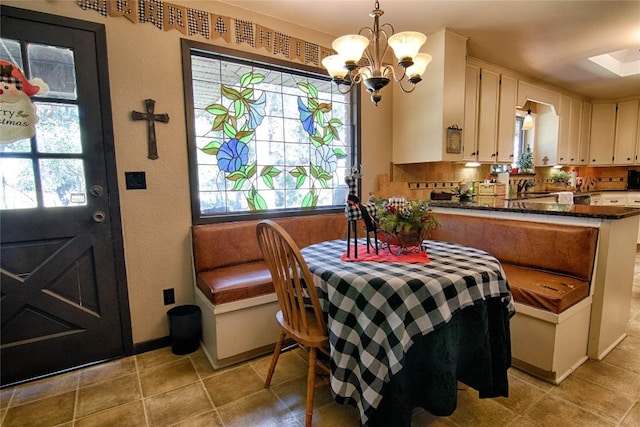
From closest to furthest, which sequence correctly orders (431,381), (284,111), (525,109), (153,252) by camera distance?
(431,381) < (153,252) < (284,111) < (525,109)

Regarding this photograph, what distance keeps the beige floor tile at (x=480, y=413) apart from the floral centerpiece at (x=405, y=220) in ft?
2.87

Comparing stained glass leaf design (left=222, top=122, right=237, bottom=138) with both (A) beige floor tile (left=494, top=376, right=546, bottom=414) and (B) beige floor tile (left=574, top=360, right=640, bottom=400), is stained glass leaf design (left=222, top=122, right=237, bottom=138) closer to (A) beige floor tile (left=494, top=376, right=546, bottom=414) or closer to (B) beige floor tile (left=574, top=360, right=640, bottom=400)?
(A) beige floor tile (left=494, top=376, right=546, bottom=414)

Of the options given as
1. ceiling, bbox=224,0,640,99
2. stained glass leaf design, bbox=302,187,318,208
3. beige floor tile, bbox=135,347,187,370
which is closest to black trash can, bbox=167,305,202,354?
beige floor tile, bbox=135,347,187,370

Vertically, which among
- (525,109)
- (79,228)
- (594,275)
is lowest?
(594,275)

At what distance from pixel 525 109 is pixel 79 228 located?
18.1 ft

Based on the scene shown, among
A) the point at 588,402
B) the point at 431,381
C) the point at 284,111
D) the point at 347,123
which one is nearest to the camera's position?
the point at 431,381

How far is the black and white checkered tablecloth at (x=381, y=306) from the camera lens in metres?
1.23

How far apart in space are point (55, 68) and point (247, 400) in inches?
87.7

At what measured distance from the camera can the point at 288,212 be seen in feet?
9.36

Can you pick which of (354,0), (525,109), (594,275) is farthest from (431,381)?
(525,109)

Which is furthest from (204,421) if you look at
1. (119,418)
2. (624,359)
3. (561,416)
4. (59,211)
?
(624,359)

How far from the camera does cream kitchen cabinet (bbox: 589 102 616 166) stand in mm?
5312

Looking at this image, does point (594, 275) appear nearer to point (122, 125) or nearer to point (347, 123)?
point (347, 123)

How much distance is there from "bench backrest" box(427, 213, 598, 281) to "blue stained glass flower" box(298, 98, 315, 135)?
56.8 inches
